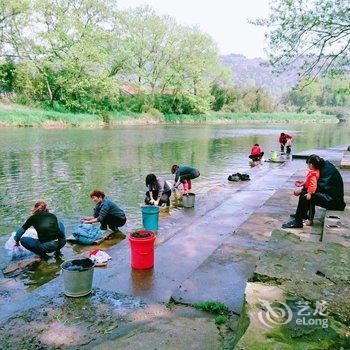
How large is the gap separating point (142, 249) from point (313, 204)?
325 centimetres

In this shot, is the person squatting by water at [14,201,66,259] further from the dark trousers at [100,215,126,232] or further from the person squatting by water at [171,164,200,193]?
the person squatting by water at [171,164,200,193]

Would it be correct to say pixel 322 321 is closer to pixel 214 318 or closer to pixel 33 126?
pixel 214 318

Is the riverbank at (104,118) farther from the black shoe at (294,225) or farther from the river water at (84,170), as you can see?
the black shoe at (294,225)

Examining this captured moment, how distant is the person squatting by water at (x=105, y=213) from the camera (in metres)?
8.17

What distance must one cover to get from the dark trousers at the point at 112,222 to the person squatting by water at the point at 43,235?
4.67ft

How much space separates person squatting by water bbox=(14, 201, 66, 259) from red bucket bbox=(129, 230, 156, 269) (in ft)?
5.81

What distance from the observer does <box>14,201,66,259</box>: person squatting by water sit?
22.3 feet

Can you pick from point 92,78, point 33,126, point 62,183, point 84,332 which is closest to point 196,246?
Answer: point 84,332

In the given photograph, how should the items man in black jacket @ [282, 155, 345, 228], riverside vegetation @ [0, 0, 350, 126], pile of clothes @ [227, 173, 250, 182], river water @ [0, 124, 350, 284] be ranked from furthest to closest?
riverside vegetation @ [0, 0, 350, 126]
pile of clothes @ [227, 173, 250, 182]
river water @ [0, 124, 350, 284]
man in black jacket @ [282, 155, 345, 228]

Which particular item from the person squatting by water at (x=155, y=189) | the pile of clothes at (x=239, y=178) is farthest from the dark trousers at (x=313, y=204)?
the pile of clothes at (x=239, y=178)

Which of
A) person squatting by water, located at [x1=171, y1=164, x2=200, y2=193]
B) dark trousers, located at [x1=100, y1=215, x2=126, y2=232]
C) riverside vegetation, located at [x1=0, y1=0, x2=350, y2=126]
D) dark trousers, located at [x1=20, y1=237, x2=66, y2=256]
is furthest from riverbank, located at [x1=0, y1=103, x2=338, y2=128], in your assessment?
dark trousers, located at [x1=20, y1=237, x2=66, y2=256]

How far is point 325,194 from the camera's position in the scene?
6.89m

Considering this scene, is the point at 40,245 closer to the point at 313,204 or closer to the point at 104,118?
the point at 313,204

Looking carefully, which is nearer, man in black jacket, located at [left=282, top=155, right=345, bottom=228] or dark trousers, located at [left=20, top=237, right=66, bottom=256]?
man in black jacket, located at [left=282, top=155, right=345, bottom=228]
